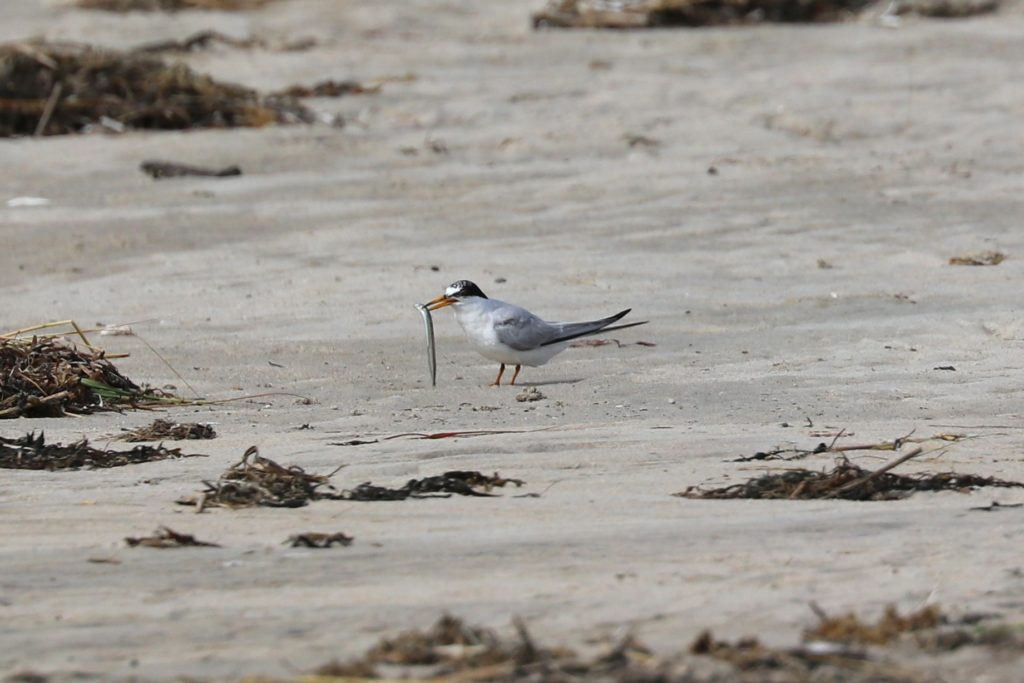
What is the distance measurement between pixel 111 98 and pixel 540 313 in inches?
209

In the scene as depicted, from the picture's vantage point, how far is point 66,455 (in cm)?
544

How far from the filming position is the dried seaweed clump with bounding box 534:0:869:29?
1511 cm

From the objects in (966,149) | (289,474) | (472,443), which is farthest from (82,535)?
(966,149)

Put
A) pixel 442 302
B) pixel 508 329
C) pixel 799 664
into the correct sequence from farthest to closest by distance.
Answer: pixel 442 302 → pixel 508 329 → pixel 799 664

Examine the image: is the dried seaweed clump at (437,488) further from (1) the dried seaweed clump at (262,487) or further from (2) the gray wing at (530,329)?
(2) the gray wing at (530,329)

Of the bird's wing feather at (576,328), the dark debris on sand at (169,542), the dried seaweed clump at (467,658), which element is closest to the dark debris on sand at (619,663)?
the dried seaweed clump at (467,658)

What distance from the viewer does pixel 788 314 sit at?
8.09 metres

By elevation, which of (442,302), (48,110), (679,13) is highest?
(679,13)

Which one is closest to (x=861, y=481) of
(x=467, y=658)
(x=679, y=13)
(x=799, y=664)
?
(x=799, y=664)

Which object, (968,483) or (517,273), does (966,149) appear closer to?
(517,273)

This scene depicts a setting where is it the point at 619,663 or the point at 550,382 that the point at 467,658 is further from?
the point at 550,382

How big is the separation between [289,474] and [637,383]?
91.2 inches

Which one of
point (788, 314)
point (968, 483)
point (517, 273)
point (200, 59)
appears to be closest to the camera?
point (968, 483)

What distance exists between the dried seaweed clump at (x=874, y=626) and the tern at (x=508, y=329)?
367 centimetres
